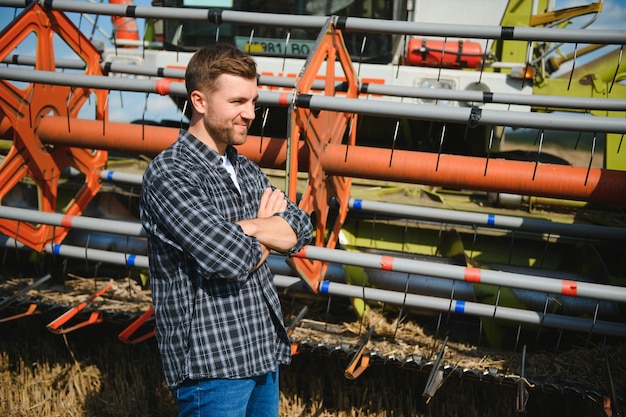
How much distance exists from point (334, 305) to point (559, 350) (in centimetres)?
135

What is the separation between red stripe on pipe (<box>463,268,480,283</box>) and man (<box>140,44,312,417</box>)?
1070 mm

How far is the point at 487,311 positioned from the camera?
2.76 m

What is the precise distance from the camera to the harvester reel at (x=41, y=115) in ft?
10.7

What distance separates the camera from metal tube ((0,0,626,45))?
2924mm

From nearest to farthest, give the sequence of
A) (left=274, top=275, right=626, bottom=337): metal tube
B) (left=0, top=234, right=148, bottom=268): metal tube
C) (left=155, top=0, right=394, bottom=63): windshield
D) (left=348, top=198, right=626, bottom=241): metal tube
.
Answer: (left=274, top=275, right=626, bottom=337): metal tube, (left=0, top=234, right=148, bottom=268): metal tube, (left=348, top=198, right=626, bottom=241): metal tube, (left=155, top=0, right=394, bottom=63): windshield

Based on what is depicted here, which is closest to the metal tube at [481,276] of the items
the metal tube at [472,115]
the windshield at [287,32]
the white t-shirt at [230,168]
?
the metal tube at [472,115]

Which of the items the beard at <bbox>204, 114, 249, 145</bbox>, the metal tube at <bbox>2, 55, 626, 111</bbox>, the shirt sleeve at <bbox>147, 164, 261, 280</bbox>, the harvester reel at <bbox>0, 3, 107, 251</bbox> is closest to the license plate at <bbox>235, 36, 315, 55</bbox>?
the metal tube at <bbox>2, 55, 626, 111</bbox>

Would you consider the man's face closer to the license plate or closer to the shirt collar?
the shirt collar

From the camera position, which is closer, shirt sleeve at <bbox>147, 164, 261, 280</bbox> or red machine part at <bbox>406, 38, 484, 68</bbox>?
shirt sleeve at <bbox>147, 164, 261, 280</bbox>

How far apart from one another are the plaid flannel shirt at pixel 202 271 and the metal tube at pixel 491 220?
1851 mm

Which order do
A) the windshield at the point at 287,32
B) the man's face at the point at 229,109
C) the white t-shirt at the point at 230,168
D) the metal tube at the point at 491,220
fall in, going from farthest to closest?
the windshield at the point at 287,32
the metal tube at the point at 491,220
the white t-shirt at the point at 230,168
the man's face at the point at 229,109

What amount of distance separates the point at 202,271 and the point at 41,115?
→ 2.41m

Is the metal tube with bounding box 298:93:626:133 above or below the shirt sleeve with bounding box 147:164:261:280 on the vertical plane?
above

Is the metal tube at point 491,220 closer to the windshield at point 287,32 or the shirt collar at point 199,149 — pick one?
the windshield at point 287,32
